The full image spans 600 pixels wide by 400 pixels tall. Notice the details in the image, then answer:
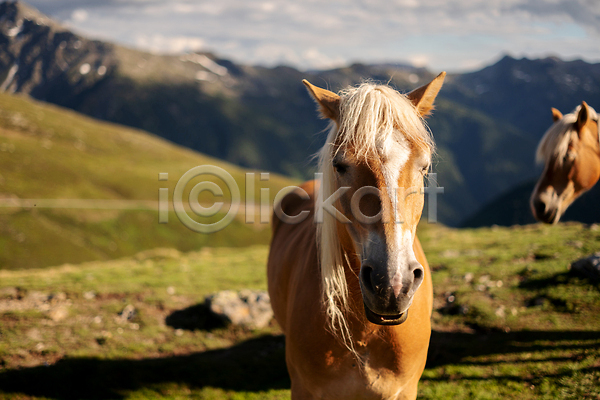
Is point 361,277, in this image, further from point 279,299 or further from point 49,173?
point 49,173

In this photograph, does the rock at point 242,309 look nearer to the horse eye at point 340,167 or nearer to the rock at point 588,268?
the horse eye at point 340,167

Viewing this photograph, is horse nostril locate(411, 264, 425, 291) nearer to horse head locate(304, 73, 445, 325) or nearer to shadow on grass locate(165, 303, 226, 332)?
horse head locate(304, 73, 445, 325)

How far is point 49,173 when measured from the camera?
8994 centimetres

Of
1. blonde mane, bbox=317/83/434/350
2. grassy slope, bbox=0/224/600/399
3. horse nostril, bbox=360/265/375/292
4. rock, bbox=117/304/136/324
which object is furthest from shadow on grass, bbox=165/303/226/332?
horse nostril, bbox=360/265/375/292

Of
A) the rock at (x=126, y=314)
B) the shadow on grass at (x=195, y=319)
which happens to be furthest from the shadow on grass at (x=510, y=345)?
the rock at (x=126, y=314)

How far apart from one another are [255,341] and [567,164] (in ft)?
22.9

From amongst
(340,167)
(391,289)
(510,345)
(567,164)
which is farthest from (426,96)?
(510,345)

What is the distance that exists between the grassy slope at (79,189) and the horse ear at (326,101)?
70.0 m

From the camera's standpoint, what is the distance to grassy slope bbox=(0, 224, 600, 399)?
6008mm

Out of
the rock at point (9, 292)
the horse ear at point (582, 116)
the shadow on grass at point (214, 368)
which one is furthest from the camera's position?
the rock at point (9, 292)

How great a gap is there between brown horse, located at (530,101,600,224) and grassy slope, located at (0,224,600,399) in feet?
8.05

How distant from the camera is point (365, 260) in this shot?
8.31 feet

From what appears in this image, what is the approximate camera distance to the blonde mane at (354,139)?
2752 millimetres

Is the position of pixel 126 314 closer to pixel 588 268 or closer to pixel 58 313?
pixel 58 313
